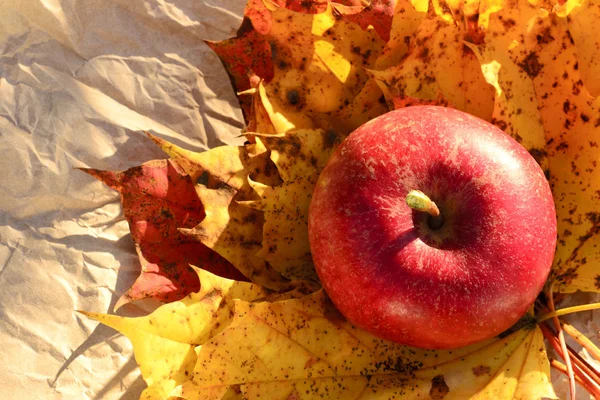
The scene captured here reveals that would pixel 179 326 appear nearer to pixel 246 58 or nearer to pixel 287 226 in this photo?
pixel 287 226

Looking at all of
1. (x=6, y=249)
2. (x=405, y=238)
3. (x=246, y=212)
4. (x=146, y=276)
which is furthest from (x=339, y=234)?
(x=6, y=249)

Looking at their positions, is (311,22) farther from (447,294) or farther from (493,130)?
(447,294)

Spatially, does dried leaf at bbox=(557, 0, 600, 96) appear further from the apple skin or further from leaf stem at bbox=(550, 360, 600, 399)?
leaf stem at bbox=(550, 360, 600, 399)

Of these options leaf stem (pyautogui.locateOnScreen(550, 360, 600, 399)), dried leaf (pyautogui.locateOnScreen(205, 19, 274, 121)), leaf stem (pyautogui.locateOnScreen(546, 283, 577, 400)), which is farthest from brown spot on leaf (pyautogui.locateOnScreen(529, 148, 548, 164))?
dried leaf (pyautogui.locateOnScreen(205, 19, 274, 121))

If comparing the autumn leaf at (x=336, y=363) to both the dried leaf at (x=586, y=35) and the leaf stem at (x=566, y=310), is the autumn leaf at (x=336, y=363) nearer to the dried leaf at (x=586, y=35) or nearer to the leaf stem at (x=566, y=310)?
the leaf stem at (x=566, y=310)

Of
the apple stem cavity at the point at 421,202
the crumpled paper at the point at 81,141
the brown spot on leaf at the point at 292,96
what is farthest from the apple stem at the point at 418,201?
the crumpled paper at the point at 81,141

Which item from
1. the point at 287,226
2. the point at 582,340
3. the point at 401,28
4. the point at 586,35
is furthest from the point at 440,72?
the point at 582,340

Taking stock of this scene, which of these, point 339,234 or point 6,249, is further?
point 6,249
